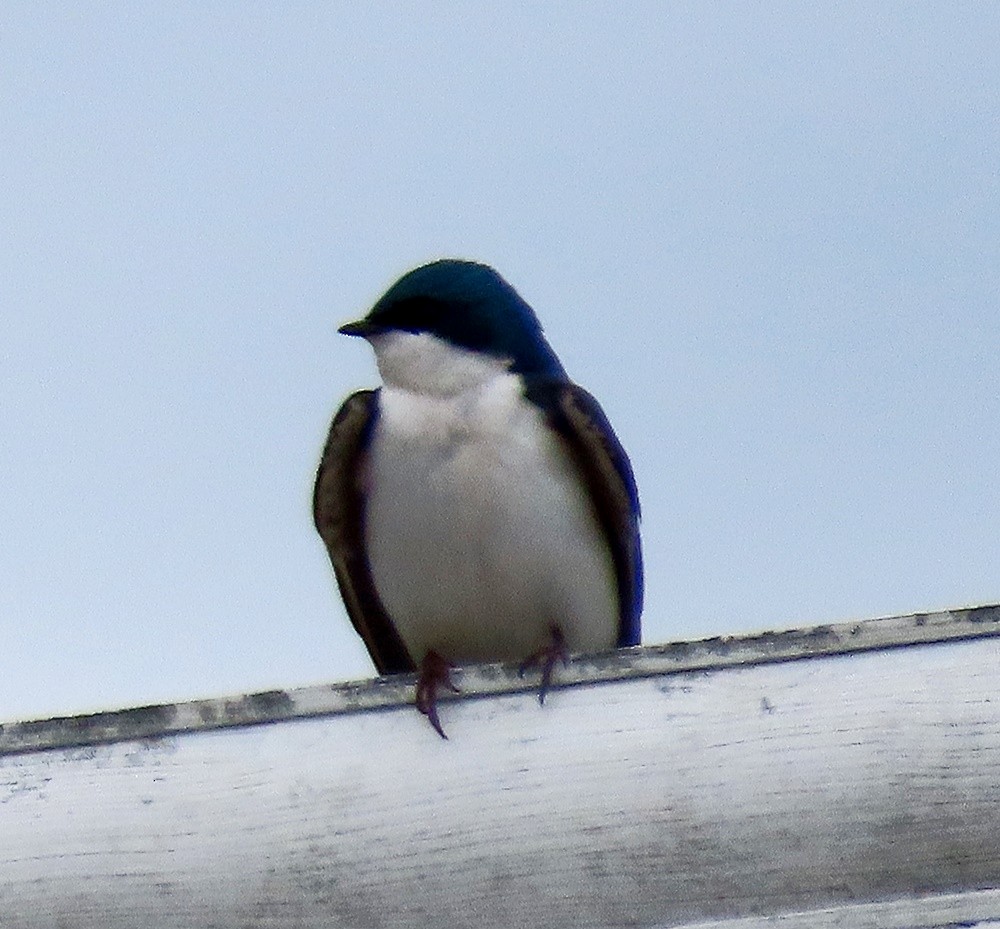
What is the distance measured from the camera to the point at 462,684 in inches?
83.0

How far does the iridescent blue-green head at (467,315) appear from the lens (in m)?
3.36

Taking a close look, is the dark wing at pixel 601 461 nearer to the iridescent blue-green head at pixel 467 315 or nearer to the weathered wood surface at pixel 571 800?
the iridescent blue-green head at pixel 467 315

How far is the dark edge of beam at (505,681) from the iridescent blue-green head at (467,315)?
1325mm

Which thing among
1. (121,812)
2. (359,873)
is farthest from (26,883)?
(359,873)

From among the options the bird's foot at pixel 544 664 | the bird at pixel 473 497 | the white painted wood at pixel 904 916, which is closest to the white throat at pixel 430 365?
the bird at pixel 473 497

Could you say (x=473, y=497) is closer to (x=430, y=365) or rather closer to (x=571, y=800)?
(x=430, y=365)

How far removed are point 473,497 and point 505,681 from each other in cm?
101

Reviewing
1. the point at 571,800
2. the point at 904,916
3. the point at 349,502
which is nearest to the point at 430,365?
the point at 349,502

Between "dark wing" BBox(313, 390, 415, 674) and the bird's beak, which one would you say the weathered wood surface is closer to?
"dark wing" BBox(313, 390, 415, 674)

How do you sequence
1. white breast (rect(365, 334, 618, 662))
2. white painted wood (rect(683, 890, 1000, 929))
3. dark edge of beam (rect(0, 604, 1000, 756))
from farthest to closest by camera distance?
white breast (rect(365, 334, 618, 662)) < dark edge of beam (rect(0, 604, 1000, 756)) < white painted wood (rect(683, 890, 1000, 929))

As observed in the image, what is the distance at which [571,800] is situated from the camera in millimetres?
1926

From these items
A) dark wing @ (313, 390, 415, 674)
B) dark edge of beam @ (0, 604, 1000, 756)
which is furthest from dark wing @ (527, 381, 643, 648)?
dark edge of beam @ (0, 604, 1000, 756)

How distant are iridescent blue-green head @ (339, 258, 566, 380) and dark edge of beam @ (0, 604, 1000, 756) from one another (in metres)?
1.33

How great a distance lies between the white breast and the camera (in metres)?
3.10
